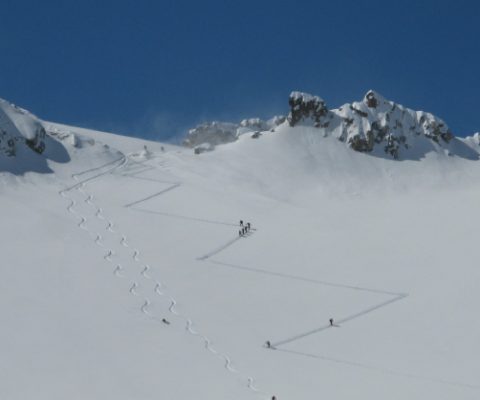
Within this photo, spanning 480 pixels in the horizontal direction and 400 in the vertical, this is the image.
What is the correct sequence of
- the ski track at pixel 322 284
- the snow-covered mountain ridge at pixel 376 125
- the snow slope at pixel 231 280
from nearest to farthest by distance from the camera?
the snow slope at pixel 231 280 → the ski track at pixel 322 284 → the snow-covered mountain ridge at pixel 376 125

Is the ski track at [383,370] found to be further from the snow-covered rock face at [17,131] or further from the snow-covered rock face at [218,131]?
the snow-covered rock face at [218,131]

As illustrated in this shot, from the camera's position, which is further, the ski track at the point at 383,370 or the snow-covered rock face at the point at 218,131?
the snow-covered rock face at the point at 218,131

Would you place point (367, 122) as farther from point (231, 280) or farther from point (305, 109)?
point (231, 280)

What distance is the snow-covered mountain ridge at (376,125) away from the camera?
90.5m

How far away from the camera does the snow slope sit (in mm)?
34281

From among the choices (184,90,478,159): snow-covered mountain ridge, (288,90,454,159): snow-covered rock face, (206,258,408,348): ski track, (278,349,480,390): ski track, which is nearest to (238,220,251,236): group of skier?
(206,258,408,348): ski track

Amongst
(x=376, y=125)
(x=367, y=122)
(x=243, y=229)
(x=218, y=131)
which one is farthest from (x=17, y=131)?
(x=218, y=131)

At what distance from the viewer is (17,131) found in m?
74.4

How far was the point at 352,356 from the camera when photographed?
3834 centimetres

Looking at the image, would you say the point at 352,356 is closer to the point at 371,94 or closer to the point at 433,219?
the point at 433,219

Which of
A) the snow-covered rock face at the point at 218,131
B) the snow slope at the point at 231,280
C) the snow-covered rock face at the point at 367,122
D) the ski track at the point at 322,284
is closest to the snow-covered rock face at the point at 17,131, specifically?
the snow slope at the point at 231,280

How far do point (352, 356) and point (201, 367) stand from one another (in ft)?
25.0

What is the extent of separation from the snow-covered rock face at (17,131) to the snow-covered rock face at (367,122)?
29.1 meters

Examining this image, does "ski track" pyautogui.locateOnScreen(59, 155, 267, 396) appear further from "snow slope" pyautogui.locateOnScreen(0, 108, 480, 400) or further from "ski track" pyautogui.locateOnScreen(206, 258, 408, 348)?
"ski track" pyautogui.locateOnScreen(206, 258, 408, 348)
